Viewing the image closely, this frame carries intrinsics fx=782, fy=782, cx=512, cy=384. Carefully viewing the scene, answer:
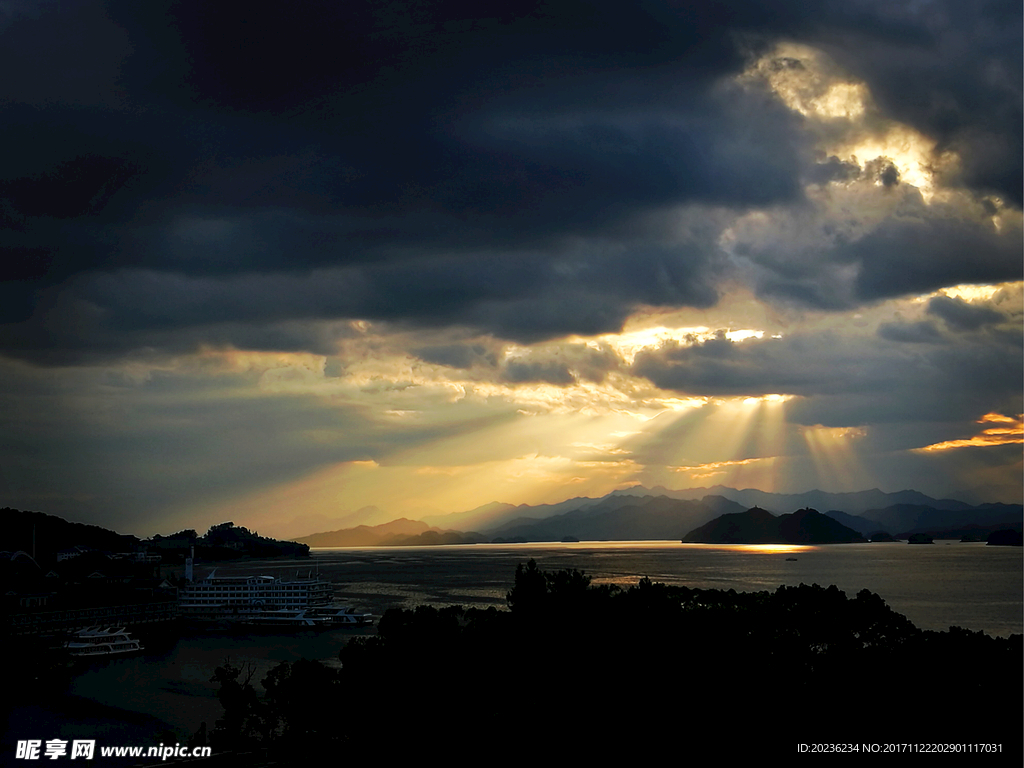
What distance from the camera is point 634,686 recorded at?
29.9m

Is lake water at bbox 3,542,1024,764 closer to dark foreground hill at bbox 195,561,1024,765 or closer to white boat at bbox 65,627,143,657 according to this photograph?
white boat at bbox 65,627,143,657

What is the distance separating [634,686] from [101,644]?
66028 mm

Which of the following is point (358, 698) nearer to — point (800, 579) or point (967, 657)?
point (967, 657)

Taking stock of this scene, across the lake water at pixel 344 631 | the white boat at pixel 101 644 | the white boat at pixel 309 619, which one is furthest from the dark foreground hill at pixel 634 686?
the white boat at pixel 309 619

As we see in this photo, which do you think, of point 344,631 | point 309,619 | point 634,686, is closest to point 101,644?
point 309,619

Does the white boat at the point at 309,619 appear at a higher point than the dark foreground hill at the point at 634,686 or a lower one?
lower

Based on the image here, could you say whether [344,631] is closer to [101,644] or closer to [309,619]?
[309,619]

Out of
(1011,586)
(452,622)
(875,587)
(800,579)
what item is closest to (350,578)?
(800,579)

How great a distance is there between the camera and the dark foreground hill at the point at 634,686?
27406 mm

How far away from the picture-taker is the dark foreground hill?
2741 centimetres

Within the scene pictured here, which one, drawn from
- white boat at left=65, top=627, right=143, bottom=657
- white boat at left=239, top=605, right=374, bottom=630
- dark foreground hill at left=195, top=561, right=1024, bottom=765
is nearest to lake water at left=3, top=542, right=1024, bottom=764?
white boat at left=65, top=627, right=143, bottom=657

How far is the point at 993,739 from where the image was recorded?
82.7 ft

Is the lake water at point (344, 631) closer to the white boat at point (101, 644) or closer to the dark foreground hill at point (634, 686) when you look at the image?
the white boat at point (101, 644)

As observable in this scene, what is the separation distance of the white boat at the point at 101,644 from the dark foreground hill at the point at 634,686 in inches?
1817
